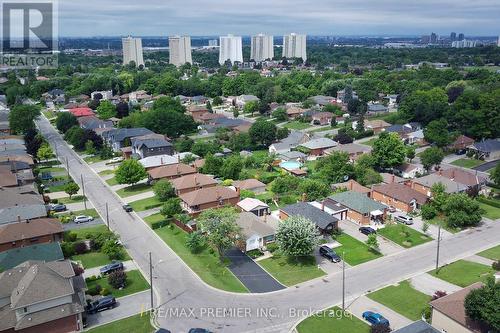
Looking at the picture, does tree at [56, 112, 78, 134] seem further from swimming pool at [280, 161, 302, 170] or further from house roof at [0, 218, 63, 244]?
house roof at [0, 218, 63, 244]

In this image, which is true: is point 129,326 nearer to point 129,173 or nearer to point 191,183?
point 191,183

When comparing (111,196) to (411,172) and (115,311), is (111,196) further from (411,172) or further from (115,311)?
(411,172)

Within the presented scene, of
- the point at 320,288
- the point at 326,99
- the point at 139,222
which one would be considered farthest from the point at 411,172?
the point at 326,99

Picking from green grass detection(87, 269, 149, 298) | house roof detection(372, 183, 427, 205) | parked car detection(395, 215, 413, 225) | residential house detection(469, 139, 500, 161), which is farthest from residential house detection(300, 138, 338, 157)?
green grass detection(87, 269, 149, 298)

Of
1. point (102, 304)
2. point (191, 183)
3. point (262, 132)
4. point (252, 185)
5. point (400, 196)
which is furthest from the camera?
point (262, 132)

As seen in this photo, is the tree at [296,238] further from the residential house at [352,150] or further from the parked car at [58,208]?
the residential house at [352,150]

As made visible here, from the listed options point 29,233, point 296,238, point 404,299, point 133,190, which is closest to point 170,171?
point 133,190

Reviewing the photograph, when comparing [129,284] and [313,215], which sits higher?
[313,215]
